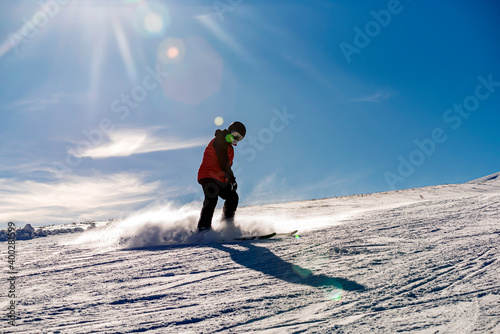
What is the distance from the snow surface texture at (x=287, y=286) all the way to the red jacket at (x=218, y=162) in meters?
1.52

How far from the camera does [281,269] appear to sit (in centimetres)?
290

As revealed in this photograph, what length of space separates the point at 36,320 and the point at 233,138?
13.3 feet

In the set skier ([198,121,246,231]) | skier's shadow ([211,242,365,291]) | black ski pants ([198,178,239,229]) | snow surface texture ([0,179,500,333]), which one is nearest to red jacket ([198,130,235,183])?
skier ([198,121,246,231])

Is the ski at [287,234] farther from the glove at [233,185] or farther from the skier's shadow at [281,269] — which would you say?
the glove at [233,185]

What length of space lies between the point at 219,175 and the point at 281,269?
9.36 ft

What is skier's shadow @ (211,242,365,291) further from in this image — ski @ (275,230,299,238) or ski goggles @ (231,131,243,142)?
ski goggles @ (231,131,243,142)

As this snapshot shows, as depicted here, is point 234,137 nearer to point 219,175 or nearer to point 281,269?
point 219,175

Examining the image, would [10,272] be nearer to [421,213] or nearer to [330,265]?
[330,265]

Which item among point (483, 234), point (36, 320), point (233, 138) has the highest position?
point (233, 138)

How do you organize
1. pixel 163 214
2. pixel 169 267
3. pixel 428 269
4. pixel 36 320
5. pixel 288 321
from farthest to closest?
pixel 163 214 → pixel 169 267 → pixel 428 269 → pixel 36 320 → pixel 288 321

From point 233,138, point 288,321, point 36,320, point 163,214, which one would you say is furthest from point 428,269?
point 163,214

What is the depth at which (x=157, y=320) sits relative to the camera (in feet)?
6.56

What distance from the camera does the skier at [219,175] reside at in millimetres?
5383

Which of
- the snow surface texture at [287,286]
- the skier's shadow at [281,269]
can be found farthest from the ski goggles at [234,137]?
the skier's shadow at [281,269]
